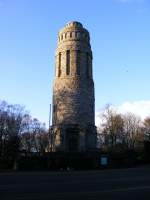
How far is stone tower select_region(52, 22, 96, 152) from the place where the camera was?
59.4 metres

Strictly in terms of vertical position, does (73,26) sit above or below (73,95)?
above

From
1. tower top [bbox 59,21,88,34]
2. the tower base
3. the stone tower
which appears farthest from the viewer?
tower top [bbox 59,21,88,34]

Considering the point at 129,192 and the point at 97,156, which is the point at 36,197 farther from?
the point at 97,156

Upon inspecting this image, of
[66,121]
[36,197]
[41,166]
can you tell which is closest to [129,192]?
[36,197]

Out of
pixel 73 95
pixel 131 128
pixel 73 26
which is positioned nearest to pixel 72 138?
pixel 73 95

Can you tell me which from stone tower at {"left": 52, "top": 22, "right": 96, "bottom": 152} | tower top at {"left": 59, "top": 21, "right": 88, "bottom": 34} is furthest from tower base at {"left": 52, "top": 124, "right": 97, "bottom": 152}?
Answer: tower top at {"left": 59, "top": 21, "right": 88, "bottom": 34}

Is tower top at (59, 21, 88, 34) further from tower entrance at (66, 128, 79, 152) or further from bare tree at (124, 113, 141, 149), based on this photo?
bare tree at (124, 113, 141, 149)

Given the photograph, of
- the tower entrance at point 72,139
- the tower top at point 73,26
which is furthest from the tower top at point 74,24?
the tower entrance at point 72,139

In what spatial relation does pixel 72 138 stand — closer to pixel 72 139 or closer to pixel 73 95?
pixel 72 139

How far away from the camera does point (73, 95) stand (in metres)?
60.2

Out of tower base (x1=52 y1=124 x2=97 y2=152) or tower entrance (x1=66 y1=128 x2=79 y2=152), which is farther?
tower entrance (x1=66 y1=128 x2=79 y2=152)

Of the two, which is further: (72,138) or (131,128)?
Result: (131,128)

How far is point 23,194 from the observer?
1834 centimetres

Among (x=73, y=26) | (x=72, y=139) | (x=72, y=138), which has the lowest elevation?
(x=72, y=139)
